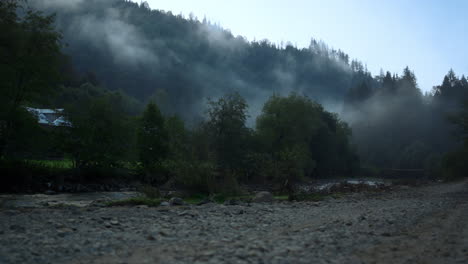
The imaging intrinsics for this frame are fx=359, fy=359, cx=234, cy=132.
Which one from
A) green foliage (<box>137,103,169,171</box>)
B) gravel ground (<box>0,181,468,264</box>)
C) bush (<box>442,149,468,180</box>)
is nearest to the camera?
gravel ground (<box>0,181,468,264</box>)

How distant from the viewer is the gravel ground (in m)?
6.18

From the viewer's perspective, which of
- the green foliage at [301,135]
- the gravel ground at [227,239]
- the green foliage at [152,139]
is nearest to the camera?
the gravel ground at [227,239]

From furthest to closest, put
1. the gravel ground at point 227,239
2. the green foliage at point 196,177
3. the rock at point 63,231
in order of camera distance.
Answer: the green foliage at point 196,177
the rock at point 63,231
the gravel ground at point 227,239

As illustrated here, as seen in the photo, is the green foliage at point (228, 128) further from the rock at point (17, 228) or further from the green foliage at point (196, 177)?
the rock at point (17, 228)

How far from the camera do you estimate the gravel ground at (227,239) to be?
6176 mm

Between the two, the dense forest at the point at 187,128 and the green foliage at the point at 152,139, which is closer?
the dense forest at the point at 187,128

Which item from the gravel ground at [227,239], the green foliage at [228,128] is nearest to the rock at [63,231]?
the gravel ground at [227,239]

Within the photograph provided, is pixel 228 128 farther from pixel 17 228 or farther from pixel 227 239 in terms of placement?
pixel 227 239

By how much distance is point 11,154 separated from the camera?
30828 millimetres

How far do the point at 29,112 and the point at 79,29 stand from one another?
496 feet

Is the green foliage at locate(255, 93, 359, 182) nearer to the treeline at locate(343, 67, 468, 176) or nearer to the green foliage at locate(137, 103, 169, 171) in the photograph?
the green foliage at locate(137, 103, 169, 171)

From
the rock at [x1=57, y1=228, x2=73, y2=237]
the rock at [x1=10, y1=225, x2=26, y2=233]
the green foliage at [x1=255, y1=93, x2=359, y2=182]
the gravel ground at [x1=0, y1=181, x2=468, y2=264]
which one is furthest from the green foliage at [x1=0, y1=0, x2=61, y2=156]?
the green foliage at [x1=255, y1=93, x2=359, y2=182]

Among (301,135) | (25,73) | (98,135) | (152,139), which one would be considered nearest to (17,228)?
(25,73)

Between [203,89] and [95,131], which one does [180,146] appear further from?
[203,89]
